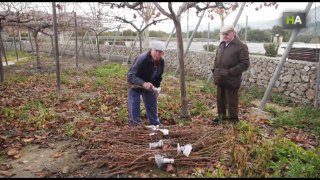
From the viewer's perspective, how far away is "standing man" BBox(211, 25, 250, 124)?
17.8 ft

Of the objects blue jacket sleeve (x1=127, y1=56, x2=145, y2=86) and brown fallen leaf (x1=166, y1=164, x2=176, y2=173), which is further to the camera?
blue jacket sleeve (x1=127, y1=56, x2=145, y2=86)

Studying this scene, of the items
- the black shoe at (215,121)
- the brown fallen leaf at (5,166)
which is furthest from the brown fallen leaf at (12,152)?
the black shoe at (215,121)


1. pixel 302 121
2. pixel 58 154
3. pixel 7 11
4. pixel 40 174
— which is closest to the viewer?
pixel 40 174

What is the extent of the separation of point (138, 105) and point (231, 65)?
1.74 m

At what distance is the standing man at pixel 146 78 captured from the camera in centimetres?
502

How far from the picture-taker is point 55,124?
581 centimetres

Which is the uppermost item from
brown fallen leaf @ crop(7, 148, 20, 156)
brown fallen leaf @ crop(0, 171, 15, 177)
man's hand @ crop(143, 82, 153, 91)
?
man's hand @ crop(143, 82, 153, 91)

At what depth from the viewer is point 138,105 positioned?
17.7 ft

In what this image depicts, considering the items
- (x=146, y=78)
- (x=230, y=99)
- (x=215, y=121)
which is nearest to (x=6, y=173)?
(x=146, y=78)

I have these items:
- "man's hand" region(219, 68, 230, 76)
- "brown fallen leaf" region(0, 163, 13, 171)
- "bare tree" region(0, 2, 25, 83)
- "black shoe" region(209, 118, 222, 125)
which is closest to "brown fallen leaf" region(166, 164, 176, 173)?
"brown fallen leaf" region(0, 163, 13, 171)

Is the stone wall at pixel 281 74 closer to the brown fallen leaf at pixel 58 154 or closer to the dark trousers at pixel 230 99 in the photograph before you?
the dark trousers at pixel 230 99

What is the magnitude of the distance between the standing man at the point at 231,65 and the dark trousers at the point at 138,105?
47.2 inches

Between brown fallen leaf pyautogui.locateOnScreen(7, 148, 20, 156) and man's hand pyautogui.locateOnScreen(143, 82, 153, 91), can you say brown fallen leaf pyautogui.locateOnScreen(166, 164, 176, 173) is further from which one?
brown fallen leaf pyautogui.locateOnScreen(7, 148, 20, 156)

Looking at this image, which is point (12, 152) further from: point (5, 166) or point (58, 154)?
point (58, 154)
